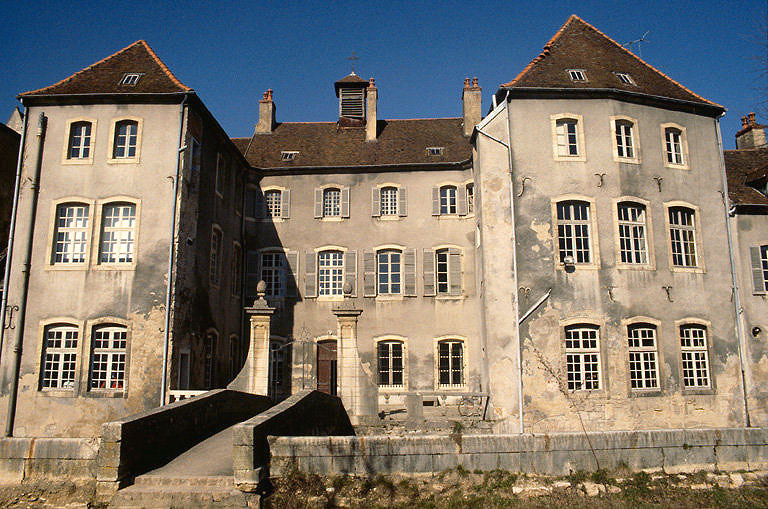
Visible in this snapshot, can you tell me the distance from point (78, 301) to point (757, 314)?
2022cm

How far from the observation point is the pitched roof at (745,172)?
1953cm

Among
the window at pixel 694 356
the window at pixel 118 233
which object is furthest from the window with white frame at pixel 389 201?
the window at pixel 694 356

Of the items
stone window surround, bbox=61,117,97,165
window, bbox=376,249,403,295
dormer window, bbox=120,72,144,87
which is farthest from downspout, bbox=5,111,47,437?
window, bbox=376,249,403,295

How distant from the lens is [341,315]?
16.7 metres

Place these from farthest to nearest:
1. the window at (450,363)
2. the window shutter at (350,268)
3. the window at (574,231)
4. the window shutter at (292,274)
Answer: the window shutter at (292,274)
the window shutter at (350,268)
the window at (450,363)
the window at (574,231)

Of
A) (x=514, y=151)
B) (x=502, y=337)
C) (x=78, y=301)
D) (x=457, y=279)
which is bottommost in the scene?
(x=502, y=337)

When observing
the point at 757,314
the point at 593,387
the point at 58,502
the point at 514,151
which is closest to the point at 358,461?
the point at 58,502

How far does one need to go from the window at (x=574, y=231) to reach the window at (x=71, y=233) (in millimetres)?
13468

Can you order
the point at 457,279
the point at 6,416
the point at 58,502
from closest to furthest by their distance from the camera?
the point at 58,502 < the point at 6,416 < the point at 457,279

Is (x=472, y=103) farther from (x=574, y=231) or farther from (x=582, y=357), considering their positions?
(x=582, y=357)

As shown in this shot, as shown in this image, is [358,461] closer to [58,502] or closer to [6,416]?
[58,502]

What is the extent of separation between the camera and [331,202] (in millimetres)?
23547

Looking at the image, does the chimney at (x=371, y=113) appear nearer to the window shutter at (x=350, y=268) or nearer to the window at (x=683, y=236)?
the window shutter at (x=350, y=268)

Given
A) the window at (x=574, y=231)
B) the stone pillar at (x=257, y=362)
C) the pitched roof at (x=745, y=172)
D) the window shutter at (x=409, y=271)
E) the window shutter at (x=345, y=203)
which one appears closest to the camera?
the stone pillar at (x=257, y=362)
